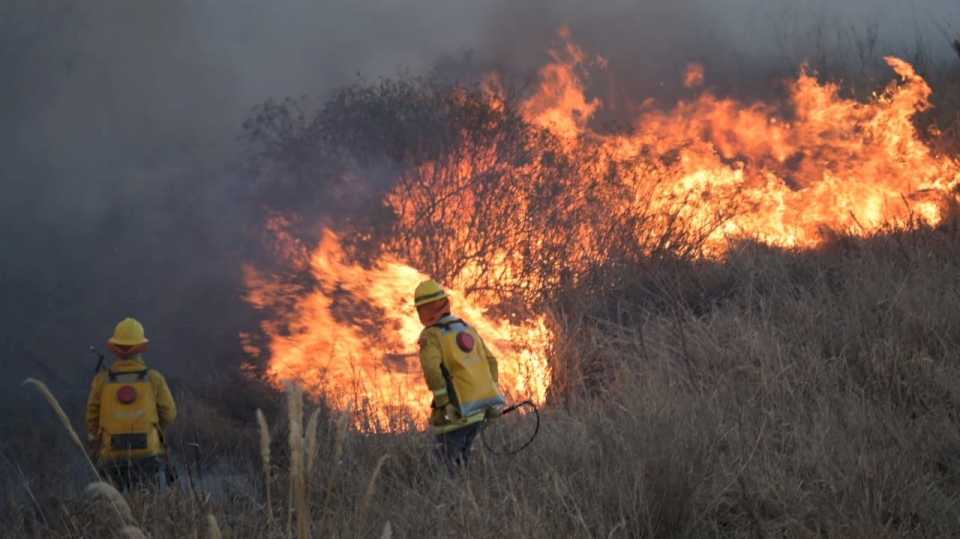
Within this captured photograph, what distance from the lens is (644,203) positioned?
11.7m

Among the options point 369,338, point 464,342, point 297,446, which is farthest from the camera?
point 369,338

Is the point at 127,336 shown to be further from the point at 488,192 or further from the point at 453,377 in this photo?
the point at 488,192

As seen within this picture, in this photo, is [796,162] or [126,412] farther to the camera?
[796,162]

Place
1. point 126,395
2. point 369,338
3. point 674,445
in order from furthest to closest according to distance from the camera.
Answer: point 369,338 → point 126,395 → point 674,445

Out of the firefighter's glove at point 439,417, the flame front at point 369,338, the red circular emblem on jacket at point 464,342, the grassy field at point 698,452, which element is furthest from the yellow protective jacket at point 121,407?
the red circular emblem on jacket at point 464,342

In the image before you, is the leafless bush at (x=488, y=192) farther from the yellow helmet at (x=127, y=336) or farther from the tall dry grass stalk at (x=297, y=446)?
the tall dry grass stalk at (x=297, y=446)

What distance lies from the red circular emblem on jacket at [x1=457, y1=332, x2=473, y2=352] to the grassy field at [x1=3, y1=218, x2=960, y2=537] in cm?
61

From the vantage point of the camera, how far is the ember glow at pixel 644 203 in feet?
27.4

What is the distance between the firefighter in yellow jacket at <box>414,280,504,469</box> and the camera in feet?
17.6

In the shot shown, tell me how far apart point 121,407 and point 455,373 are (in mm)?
2050

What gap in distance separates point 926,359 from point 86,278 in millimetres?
10754

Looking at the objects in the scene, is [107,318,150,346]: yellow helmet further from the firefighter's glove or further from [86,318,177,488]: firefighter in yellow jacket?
the firefighter's glove

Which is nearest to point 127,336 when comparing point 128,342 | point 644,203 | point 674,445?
point 128,342

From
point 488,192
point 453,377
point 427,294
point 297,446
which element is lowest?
point 297,446
